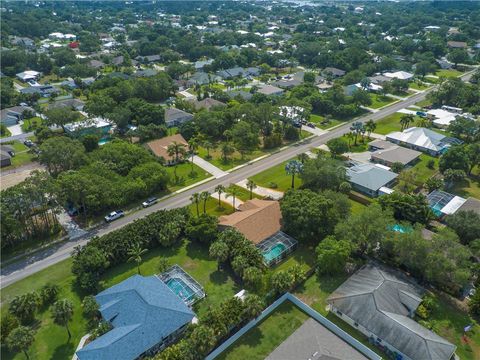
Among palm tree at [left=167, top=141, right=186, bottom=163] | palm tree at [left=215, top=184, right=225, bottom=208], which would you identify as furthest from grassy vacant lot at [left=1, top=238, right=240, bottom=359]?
palm tree at [left=167, top=141, right=186, bottom=163]

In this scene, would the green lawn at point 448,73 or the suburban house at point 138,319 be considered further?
the green lawn at point 448,73

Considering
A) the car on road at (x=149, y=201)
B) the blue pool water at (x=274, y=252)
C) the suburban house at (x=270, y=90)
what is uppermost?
the suburban house at (x=270, y=90)

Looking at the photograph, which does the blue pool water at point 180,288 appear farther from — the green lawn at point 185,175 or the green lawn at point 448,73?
the green lawn at point 448,73

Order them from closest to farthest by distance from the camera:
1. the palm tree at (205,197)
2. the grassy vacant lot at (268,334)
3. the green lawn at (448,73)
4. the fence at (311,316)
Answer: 1. the fence at (311,316)
2. the grassy vacant lot at (268,334)
3. the palm tree at (205,197)
4. the green lawn at (448,73)

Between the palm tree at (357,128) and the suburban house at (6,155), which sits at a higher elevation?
the palm tree at (357,128)

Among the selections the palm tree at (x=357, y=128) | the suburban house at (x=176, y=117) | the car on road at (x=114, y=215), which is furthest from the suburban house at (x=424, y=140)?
the car on road at (x=114, y=215)

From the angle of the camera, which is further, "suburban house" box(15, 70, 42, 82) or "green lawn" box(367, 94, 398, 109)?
"suburban house" box(15, 70, 42, 82)

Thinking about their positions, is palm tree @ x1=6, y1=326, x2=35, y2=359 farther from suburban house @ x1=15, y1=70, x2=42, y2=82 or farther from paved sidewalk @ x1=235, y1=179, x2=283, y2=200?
suburban house @ x1=15, y1=70, x2=42, y2=82

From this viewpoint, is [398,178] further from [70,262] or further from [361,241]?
[70,262]
